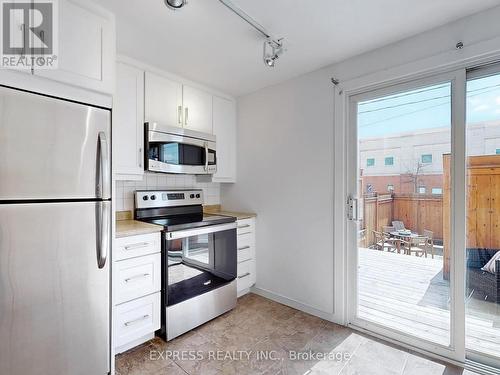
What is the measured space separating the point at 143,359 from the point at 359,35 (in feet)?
9.32

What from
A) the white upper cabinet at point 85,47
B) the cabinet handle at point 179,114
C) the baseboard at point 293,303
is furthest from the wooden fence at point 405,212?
the white upper cabinet at point 85,47

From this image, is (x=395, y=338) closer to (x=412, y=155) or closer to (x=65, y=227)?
(x=412, y=155)

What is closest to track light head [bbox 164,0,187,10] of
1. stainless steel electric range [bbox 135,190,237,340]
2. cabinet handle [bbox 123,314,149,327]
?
stainless steel electric range [bbox 135,190,237,340]

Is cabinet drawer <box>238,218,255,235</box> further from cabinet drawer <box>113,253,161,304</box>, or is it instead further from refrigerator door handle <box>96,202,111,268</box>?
refrigerator door handle <box>96,202,111,268</box>

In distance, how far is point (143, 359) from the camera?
71.9 inches

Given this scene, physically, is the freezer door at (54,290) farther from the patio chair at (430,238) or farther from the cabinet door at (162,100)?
the patio chair at (430,238)

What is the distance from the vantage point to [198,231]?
2.26 metres

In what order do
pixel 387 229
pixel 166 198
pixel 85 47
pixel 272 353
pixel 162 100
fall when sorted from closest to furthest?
pixel 85 47 < pixel 272 353 < pixel 387 229 < pixel 162 100 < pixel 166 198

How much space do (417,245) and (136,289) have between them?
7.18ft

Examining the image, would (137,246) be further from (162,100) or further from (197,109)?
(197,109)

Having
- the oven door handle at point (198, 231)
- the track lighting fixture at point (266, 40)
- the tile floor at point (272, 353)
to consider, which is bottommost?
the tile floor at point (272, 353)

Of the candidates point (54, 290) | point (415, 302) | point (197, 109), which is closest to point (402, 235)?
point (415, 302)

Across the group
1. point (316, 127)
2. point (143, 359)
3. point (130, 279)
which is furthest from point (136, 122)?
point (143, 359)

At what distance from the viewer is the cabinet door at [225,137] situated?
294 centimetres
